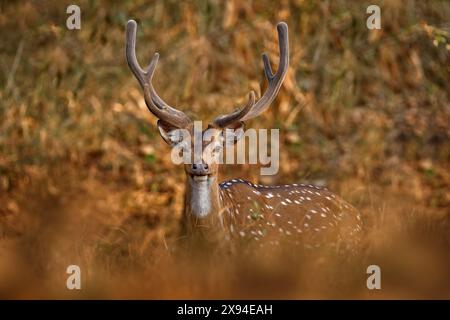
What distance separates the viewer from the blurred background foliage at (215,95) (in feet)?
27.8

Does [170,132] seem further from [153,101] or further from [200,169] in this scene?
[200,169]

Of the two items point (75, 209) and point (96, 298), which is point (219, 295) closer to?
point (96, 298)

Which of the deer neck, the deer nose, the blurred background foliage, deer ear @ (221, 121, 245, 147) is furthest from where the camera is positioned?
the blurred background foliage

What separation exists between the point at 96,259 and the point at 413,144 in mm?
4653

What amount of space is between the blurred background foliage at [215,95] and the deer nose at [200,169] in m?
2.76

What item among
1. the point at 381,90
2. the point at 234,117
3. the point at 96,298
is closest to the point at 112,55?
the point at 381,90

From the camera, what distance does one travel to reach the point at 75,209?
24.4 feet

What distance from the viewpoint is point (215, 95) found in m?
8.84

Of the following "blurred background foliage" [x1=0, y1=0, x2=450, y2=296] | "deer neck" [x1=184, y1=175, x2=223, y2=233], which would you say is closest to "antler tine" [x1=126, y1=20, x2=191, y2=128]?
"deer neck" [x1=184, y1=175, x2=223, y2=233]

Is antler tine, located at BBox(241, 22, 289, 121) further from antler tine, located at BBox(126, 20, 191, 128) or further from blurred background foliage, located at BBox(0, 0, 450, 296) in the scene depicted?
blurred background foliage, located at BBox(0, 0, 450, 296)

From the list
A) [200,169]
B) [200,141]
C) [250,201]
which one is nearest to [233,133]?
[200,141]

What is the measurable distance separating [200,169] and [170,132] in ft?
1.30

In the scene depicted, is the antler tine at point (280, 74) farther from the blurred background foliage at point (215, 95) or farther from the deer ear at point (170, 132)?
the blurred background foliage at point (215, 95)

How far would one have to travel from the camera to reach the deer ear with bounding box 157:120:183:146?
5578 millimetres
